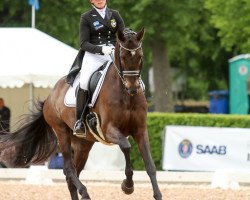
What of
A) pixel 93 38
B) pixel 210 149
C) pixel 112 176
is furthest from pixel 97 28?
pixel 210 149

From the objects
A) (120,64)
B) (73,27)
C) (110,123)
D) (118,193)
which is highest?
(73,27)

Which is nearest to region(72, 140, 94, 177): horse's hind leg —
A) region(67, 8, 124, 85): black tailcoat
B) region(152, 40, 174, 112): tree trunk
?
region(67, 8, 124, 85): black tailcoat

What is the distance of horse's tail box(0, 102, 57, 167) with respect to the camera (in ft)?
46.3

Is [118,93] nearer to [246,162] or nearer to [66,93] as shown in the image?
[66,93]

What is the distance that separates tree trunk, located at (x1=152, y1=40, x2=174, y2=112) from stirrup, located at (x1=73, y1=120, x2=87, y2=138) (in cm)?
2135

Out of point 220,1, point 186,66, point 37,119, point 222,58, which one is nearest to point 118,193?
point 37,119

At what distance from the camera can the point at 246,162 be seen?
774 inches

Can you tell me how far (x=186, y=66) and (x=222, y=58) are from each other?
403 centimetres

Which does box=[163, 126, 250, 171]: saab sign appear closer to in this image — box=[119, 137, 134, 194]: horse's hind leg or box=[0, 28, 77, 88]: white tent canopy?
box=[0, 28, 77, 88]: white tent canopy

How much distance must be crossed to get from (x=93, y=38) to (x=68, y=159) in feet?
6.33

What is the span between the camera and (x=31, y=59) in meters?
21.1

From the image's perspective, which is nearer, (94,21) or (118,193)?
(94,21)

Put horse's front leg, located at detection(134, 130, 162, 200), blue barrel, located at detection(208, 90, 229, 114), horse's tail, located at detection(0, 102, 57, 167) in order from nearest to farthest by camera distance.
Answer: horse's front leg, located at detection(134, 130, 162, 200)
horse's tail, located at detection(0, 102, 57, 167)
blue barrel, located at detection(208, 90, 229, 114)

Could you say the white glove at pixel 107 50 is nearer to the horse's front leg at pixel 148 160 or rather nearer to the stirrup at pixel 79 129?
the stirrup at pixel 79 129
